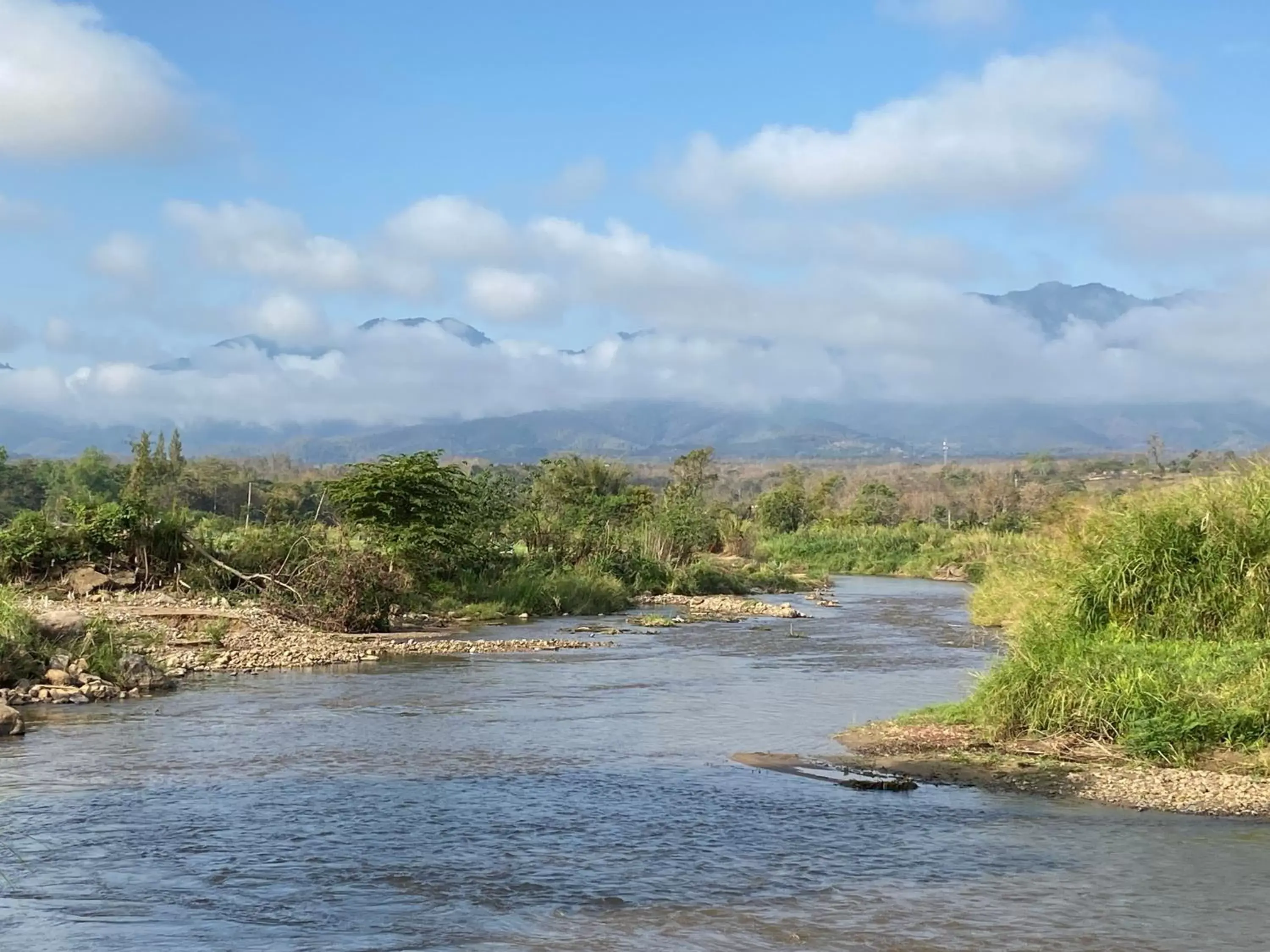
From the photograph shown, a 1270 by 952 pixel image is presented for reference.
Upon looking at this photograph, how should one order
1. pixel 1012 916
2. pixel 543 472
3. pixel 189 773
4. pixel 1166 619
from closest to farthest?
pixel 1012 916 → pixel 189 773 → pixel 1166 619 → pixel 543 472

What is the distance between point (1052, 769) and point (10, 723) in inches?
485

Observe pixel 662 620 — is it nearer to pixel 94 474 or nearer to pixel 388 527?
pixel 388 527

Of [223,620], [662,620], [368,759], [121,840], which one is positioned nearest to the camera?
[121,840]

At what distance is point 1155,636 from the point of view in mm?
16359

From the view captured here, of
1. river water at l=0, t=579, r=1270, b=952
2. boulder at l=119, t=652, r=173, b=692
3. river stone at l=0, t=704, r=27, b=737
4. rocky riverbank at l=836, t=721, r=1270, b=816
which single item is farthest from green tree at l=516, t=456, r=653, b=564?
rocky riverbank at l=836, t=721, r=1270, b=816

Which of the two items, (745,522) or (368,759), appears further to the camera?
(745,522)

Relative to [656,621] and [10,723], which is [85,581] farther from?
[656,621]

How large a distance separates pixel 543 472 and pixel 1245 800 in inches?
1858

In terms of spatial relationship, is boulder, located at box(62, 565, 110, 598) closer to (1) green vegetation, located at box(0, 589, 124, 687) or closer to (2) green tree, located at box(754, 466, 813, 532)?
(1) green vegetation, located at box(0, 589, 124, 687)

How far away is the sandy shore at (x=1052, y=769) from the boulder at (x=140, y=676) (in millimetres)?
9736

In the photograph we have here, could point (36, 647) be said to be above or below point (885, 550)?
above

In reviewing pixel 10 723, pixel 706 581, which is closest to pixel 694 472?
pixel 706 581

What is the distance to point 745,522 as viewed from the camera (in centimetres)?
7344

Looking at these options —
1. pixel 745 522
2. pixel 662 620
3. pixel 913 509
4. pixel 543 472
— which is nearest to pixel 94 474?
pixel 543 472
